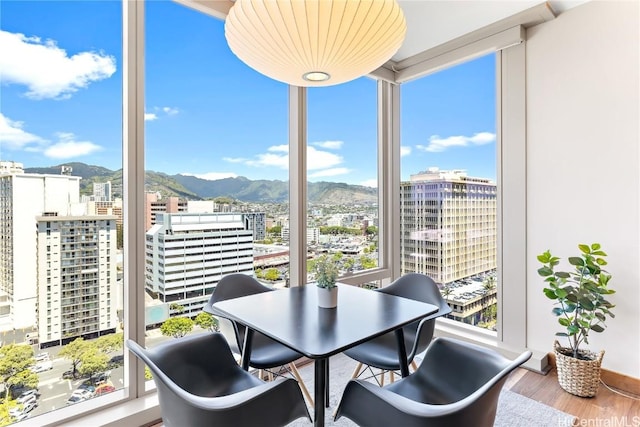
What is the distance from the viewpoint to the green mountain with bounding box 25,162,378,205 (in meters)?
1.83

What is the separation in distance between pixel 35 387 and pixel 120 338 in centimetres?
41

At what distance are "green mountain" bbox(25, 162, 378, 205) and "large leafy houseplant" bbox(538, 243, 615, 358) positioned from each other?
1678mm

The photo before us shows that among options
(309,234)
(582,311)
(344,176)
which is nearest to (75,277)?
(309,234)

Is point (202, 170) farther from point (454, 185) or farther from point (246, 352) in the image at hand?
point (454, 185)

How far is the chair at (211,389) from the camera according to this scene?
103 centimetres

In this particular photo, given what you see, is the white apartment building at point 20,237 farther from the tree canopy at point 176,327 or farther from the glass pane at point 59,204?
the tree canopy at point 176,327

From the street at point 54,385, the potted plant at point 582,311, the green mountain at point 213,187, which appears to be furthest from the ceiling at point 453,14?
the street at point 54,385

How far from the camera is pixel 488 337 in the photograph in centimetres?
291

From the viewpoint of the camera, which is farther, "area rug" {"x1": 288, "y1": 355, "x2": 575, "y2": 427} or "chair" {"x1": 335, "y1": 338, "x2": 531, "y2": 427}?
"area rug" {"x1": 288, "y1": 355, "x2": 575, "y2": 427}

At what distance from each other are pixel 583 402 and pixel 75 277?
316cm

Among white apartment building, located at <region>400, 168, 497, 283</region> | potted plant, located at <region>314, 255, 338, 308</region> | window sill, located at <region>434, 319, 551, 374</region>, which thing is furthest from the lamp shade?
window sill, located at <region>434, 319, 551, 374</region>

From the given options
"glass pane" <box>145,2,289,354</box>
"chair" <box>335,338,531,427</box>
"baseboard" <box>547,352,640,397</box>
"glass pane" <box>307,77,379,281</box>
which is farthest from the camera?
"glass pane" <box>307,77,379,281</box>
